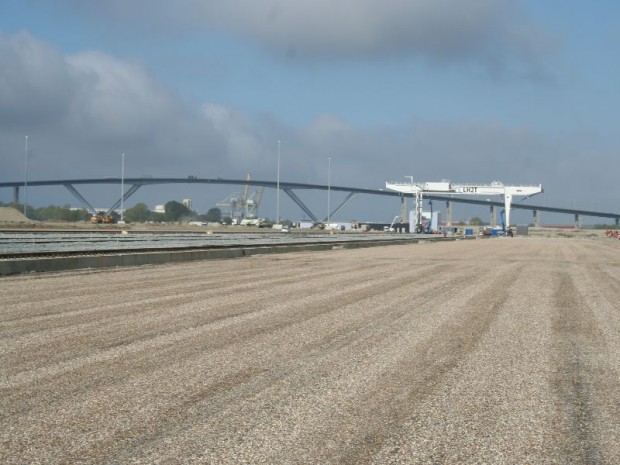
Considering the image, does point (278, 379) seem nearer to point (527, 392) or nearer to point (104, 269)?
point (527, 392)

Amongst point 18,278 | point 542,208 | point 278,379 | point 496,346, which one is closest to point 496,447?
point 278,379

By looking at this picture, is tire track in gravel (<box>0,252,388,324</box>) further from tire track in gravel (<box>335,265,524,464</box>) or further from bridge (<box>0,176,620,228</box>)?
bridge (<box>0,176,620,228</box>)

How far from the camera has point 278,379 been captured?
771 centimetres

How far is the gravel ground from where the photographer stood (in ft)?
18.0

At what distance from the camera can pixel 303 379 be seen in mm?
7730

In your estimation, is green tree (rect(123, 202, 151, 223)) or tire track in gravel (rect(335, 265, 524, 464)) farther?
green tree (rect(123, 202, 151, 223))

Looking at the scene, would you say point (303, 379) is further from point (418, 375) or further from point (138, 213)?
point (138, 213)

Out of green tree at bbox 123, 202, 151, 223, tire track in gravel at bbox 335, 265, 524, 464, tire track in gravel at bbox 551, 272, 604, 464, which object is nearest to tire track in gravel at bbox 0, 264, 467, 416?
tire track in gravel at bbox 335, 265, 524, 464

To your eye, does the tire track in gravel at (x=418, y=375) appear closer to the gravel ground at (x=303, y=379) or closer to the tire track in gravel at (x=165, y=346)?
the gravel ground at (x=303, y=379)

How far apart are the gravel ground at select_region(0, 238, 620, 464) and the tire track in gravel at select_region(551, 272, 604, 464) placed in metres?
0.03

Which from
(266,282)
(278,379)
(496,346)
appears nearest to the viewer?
(278,379)

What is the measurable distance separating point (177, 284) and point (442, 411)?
41.9 ft

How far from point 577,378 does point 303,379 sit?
10.5 feet

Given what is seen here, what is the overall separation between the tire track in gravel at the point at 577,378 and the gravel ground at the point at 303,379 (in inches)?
1.1
